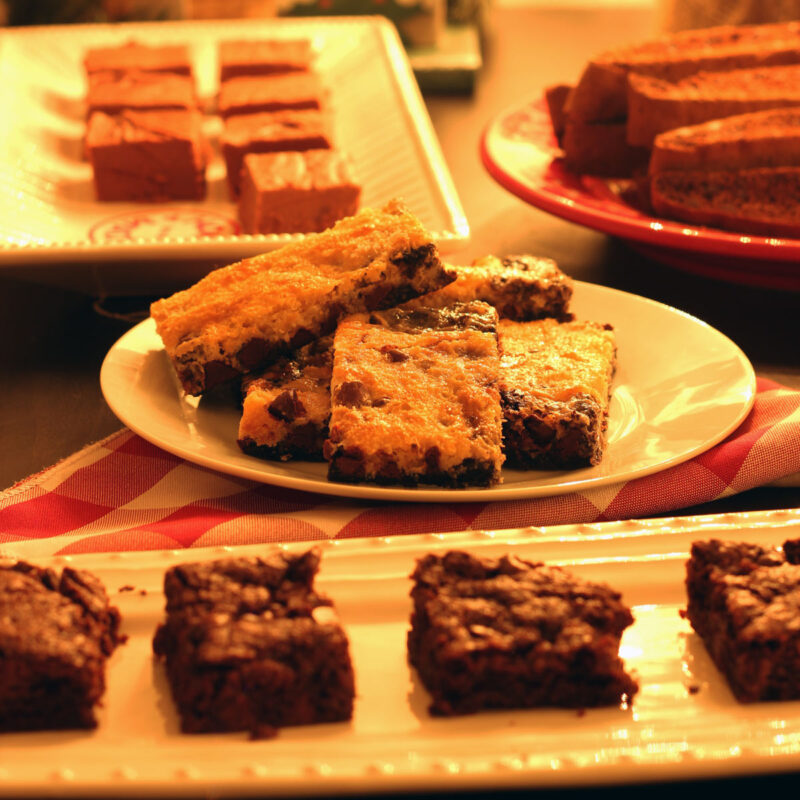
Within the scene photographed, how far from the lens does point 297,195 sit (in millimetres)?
2533

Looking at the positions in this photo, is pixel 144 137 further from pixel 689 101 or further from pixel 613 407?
pixel 613 407

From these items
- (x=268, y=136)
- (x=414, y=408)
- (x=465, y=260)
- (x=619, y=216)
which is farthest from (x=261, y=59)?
(x=414, y=408)

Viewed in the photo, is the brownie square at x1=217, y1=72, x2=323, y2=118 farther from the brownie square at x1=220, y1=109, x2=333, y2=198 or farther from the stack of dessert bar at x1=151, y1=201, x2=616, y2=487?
the stack of dessert bar at x1=151, y1=201, x2=616, y2=487

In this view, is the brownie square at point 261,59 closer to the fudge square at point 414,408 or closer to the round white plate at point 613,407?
the round white plate at point 613,407

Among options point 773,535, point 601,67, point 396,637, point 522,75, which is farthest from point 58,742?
point 522,75

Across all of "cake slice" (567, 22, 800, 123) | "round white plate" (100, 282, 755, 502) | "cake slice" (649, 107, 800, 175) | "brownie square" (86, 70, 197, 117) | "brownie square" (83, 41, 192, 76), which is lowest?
"round white plate" (100, 282, 755, 502)

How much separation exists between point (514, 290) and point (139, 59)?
2.09m

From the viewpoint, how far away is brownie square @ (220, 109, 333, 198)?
288 cm

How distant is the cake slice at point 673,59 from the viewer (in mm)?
2725

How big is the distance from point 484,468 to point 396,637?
0.34 m

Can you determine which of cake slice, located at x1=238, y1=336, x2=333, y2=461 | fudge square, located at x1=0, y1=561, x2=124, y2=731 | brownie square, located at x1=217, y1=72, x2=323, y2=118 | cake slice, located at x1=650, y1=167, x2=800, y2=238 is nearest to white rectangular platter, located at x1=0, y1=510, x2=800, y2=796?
fudge square, located at x1=0, y1=561, x2=124, y2=731

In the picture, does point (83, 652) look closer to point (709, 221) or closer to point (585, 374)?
point (585, 374)

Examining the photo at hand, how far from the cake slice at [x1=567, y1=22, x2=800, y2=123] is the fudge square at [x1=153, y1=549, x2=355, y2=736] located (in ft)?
6.11

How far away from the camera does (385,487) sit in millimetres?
1556
